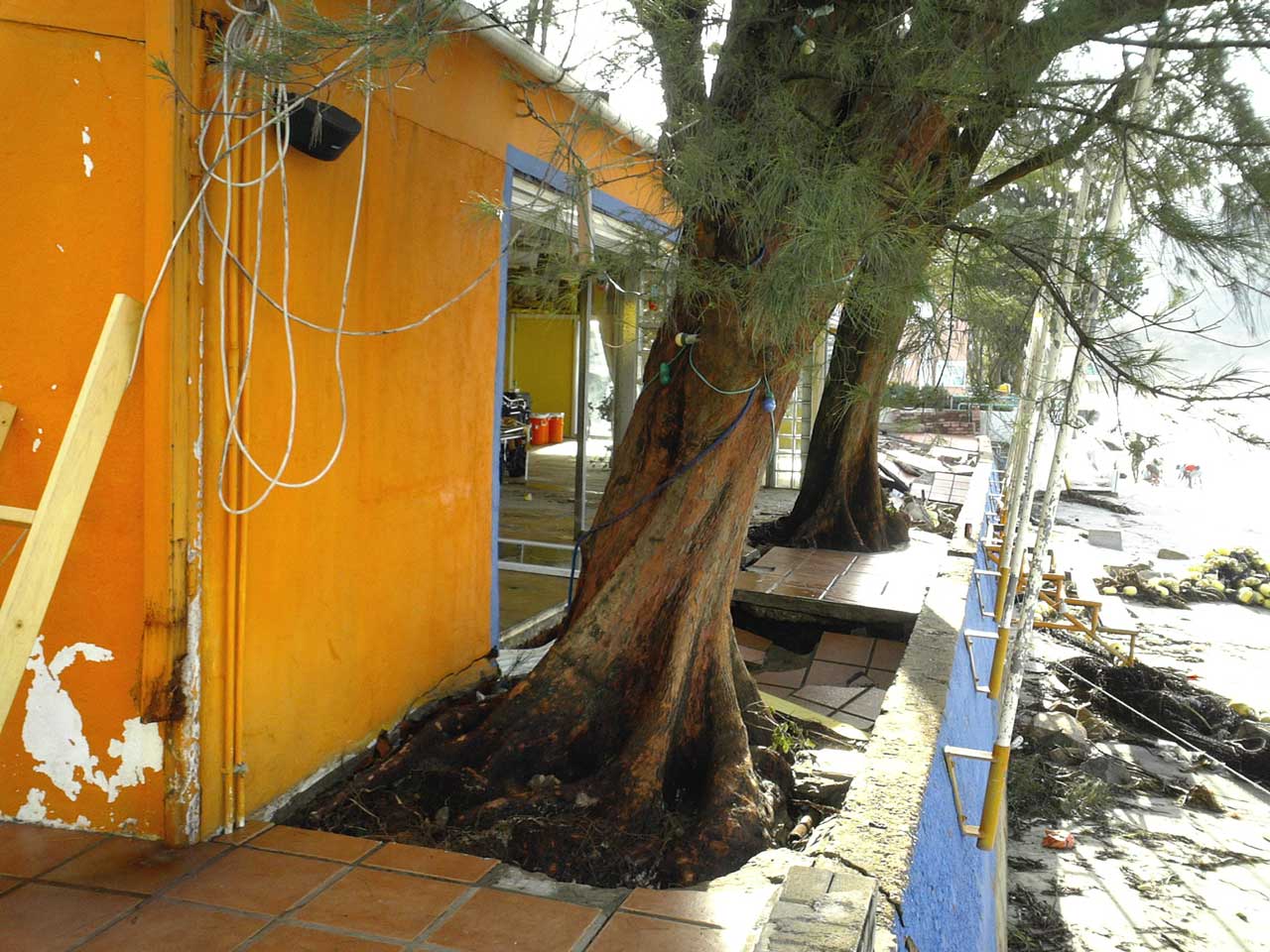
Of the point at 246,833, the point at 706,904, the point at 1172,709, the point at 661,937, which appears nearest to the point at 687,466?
the point at 706,904

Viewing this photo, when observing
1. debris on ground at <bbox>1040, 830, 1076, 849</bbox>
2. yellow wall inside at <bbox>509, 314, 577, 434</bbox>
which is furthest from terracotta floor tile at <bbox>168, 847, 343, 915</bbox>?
yellow wall inside at <bbox>509, 314, 577, 434</bbox>

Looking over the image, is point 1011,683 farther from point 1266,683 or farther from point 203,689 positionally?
point 1266,683

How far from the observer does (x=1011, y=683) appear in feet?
10.7

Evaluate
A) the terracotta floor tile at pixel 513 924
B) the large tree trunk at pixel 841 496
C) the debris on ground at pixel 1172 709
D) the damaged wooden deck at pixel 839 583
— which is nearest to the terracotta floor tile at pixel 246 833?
the terracotta floor tile at pixel 513 924

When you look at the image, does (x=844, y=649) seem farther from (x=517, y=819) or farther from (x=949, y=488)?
(x=949, y=488)

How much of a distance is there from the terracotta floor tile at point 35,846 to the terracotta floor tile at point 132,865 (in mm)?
46

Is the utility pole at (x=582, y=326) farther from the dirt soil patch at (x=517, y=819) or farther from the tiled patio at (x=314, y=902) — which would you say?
the tiled patio at (x=314, y=902)

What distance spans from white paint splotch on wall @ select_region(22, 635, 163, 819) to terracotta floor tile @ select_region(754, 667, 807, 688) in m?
3.32

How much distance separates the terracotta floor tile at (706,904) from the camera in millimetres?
2668

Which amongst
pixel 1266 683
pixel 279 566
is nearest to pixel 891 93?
pixel 279 566

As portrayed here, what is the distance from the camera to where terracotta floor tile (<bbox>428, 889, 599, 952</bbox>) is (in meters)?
2.51

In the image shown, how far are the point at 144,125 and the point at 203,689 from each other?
1587 millimetres

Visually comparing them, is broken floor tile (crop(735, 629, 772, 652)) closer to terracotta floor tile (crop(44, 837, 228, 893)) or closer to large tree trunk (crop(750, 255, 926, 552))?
large tree trunk (crop(750, 255, 926, 552))

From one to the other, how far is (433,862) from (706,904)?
811 millimetres
